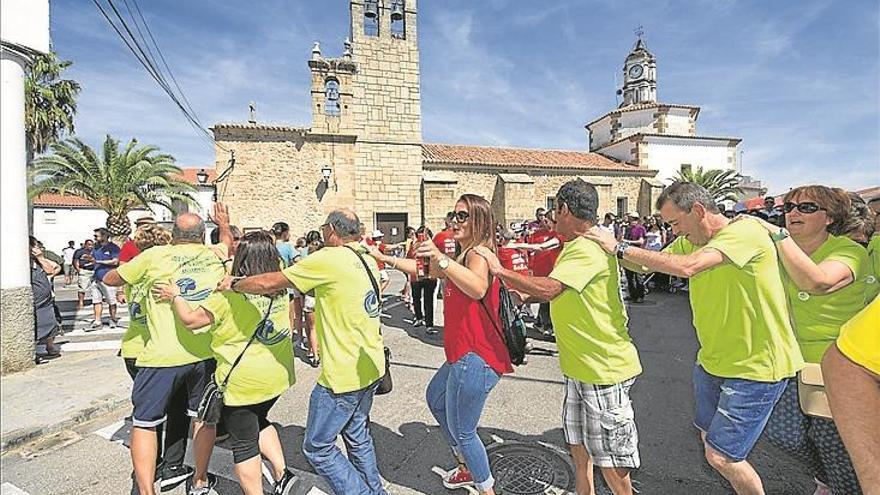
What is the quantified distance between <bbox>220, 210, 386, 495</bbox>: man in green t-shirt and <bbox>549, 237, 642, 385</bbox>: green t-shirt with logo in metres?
1.08

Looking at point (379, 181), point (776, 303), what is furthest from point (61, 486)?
point (379, 181)

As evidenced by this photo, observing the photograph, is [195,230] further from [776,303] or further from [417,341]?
[417,341]

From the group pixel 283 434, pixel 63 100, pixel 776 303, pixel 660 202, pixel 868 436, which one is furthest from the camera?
pixel 283 434

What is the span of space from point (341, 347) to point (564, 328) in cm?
Answer: 123

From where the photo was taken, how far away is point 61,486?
302 centimetres

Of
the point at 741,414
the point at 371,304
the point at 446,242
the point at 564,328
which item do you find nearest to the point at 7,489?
the point at 371,304

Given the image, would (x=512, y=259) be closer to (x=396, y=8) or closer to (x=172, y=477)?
(x=172, y=477)

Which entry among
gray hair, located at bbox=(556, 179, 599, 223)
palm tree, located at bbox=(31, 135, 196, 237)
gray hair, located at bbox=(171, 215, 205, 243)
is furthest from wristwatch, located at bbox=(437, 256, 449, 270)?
palm tree, located at bbox=(31, 135, 196, 237)

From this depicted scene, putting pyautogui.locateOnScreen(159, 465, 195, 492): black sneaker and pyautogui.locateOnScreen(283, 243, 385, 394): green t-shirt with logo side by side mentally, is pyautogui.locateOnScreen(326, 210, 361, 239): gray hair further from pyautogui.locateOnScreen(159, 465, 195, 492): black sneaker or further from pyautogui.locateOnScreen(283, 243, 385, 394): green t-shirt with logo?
pyautogui.locateOnScreen(159, 465, 195, 492): black sneaker

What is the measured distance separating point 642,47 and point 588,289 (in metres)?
40.9

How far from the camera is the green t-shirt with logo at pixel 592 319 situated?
2303 millimetres

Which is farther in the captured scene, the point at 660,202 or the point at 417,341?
the point at 417,341

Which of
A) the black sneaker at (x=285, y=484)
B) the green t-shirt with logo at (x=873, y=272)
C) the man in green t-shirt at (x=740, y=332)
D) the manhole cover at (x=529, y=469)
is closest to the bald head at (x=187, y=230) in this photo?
the black sneaker at (x=285, y=484)

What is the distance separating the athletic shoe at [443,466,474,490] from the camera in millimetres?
2975
